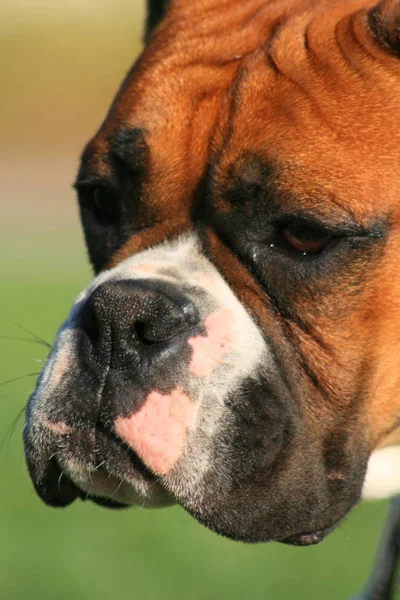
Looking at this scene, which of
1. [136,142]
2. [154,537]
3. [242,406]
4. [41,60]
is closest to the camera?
[242,406]

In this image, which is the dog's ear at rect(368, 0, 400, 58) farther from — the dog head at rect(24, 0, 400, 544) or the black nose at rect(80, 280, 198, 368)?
the black nose at rect(80, 280, 198, 368)

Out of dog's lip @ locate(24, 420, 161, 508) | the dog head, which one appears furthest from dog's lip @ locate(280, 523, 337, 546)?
dog's lip @ locate(24, 420, 161, 508)

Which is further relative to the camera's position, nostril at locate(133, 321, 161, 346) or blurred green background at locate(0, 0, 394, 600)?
blurred green background at locate(0, 0, 394, 600)

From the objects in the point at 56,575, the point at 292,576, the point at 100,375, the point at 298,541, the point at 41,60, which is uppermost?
the point at 100,375

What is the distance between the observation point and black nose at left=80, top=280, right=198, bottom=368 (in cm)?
319

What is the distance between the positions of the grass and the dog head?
153cm

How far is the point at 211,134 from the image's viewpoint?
143 inches

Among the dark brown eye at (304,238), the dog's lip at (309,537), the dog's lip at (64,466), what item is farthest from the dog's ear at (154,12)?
the dog's lip at (309,537)

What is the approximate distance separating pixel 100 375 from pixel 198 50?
4.39ft

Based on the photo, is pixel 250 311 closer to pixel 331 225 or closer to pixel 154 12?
pixel 331 225

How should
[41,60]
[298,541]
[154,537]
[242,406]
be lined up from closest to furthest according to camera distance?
[242,406], [298,541], [154,537], [41,60]

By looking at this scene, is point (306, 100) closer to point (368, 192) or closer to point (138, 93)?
point (368, 192)

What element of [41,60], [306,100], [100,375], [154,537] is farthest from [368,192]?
[41,60]

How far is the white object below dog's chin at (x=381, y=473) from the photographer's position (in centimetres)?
365
